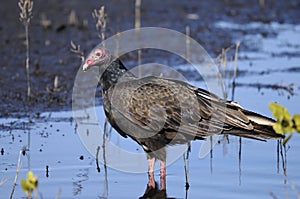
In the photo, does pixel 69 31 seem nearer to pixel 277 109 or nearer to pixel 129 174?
pixel 129 174

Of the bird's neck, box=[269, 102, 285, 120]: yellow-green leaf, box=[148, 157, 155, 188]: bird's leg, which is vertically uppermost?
box=[269, 102, 285, 120]: yellow-green leaf

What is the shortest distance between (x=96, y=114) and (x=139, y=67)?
5.73 feet

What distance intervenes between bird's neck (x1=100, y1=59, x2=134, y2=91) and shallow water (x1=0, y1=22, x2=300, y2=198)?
78 centimetres

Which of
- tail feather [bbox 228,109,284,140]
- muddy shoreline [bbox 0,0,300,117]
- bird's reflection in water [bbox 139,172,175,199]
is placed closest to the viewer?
tail feather [bbox 228,109,284,140]

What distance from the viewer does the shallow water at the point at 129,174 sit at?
6.61 m

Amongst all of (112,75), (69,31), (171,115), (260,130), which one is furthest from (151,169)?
(69,31)

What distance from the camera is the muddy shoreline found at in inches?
377

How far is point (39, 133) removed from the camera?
8188mm

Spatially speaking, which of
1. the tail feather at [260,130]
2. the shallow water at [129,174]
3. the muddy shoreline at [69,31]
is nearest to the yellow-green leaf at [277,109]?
the shallow water at [129,174]

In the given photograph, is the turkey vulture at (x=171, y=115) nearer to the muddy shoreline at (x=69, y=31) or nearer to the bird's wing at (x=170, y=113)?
the bird's wing at (x=170, y=113)

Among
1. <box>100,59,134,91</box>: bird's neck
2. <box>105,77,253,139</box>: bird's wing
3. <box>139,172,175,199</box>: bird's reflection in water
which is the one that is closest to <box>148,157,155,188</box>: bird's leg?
<box>139,172,175,199</box>: bird's reflection in water

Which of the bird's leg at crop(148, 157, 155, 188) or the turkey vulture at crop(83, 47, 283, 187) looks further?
the bird's leg at crop(148, 157, 155, 188)

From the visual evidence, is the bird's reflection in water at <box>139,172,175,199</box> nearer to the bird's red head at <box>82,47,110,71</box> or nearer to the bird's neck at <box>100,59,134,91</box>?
the bird's neck at <box>100,59,134,91</box>

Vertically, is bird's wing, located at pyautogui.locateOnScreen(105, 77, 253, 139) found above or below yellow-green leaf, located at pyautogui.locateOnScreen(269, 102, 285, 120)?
below
